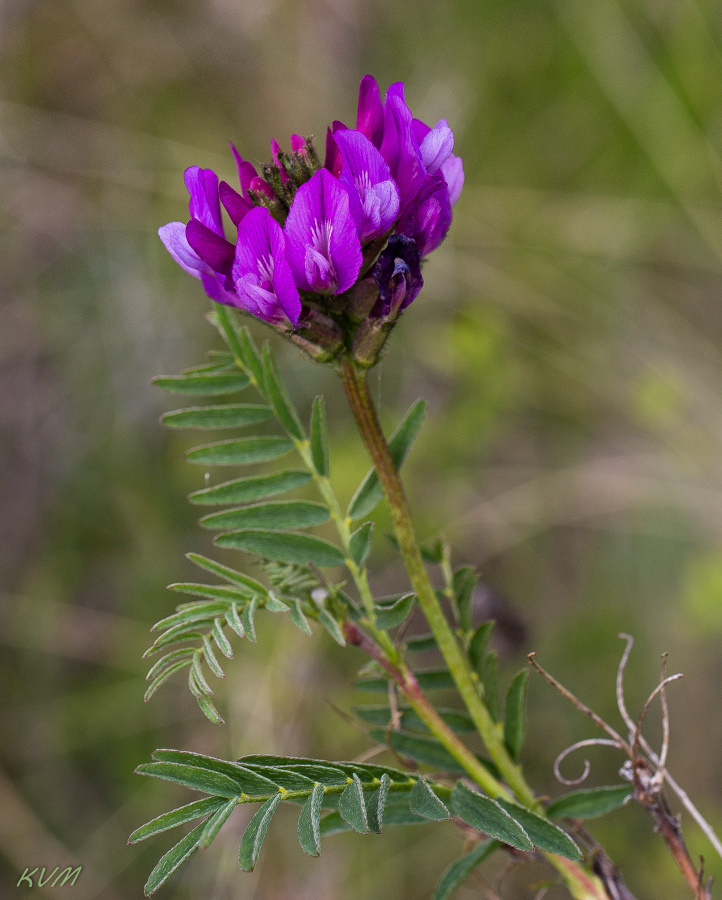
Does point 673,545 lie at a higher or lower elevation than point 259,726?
lower

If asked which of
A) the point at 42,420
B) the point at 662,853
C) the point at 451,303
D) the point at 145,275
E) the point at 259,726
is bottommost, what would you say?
the point at 662,853

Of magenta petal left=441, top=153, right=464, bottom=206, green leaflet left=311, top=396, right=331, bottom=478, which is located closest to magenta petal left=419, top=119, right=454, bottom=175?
magenta petal left=441, top=153, right=464, bottom=206

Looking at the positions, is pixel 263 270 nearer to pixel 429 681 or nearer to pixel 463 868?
pixel 429 681

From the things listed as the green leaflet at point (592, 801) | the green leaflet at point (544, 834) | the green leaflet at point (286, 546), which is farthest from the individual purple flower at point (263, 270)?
the green leaflet at point (592, 801)

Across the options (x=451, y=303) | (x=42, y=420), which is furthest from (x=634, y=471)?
(x=42, y=420)

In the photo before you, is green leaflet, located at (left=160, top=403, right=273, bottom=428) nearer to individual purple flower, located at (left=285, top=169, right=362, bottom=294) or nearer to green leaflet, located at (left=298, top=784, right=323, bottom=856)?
individual purple flower, located at (left=285, top=169, right=362, bottom=294)

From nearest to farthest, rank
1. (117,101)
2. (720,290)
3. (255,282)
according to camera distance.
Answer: (255,282) → (720,290) → (117,101)

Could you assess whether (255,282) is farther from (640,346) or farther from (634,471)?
(640,346)
